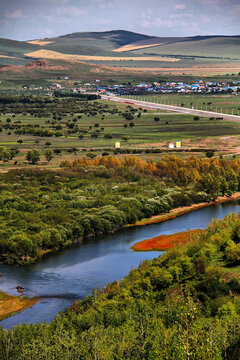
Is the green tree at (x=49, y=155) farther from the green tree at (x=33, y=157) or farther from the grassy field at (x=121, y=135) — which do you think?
the green tree at (x=33, y=157)

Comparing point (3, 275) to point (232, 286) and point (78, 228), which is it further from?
point (232, 286)

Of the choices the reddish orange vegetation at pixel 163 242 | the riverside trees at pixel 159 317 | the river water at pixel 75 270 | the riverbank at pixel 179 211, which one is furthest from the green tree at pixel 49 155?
the riverside trees at pixel 159 317

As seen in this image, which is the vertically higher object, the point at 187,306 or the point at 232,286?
the point at 187,306

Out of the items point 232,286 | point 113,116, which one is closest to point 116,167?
point 232,286

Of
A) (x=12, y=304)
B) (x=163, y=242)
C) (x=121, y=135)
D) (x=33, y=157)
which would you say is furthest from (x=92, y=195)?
(x=121, y=135)

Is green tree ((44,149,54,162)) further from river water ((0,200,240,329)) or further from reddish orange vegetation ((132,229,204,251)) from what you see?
reddish orange vegetation ((132,229,204,251))

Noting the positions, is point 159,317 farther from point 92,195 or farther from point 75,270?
point 92,195

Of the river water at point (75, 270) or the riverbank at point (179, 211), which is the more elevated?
the river water at point (75, 270)
